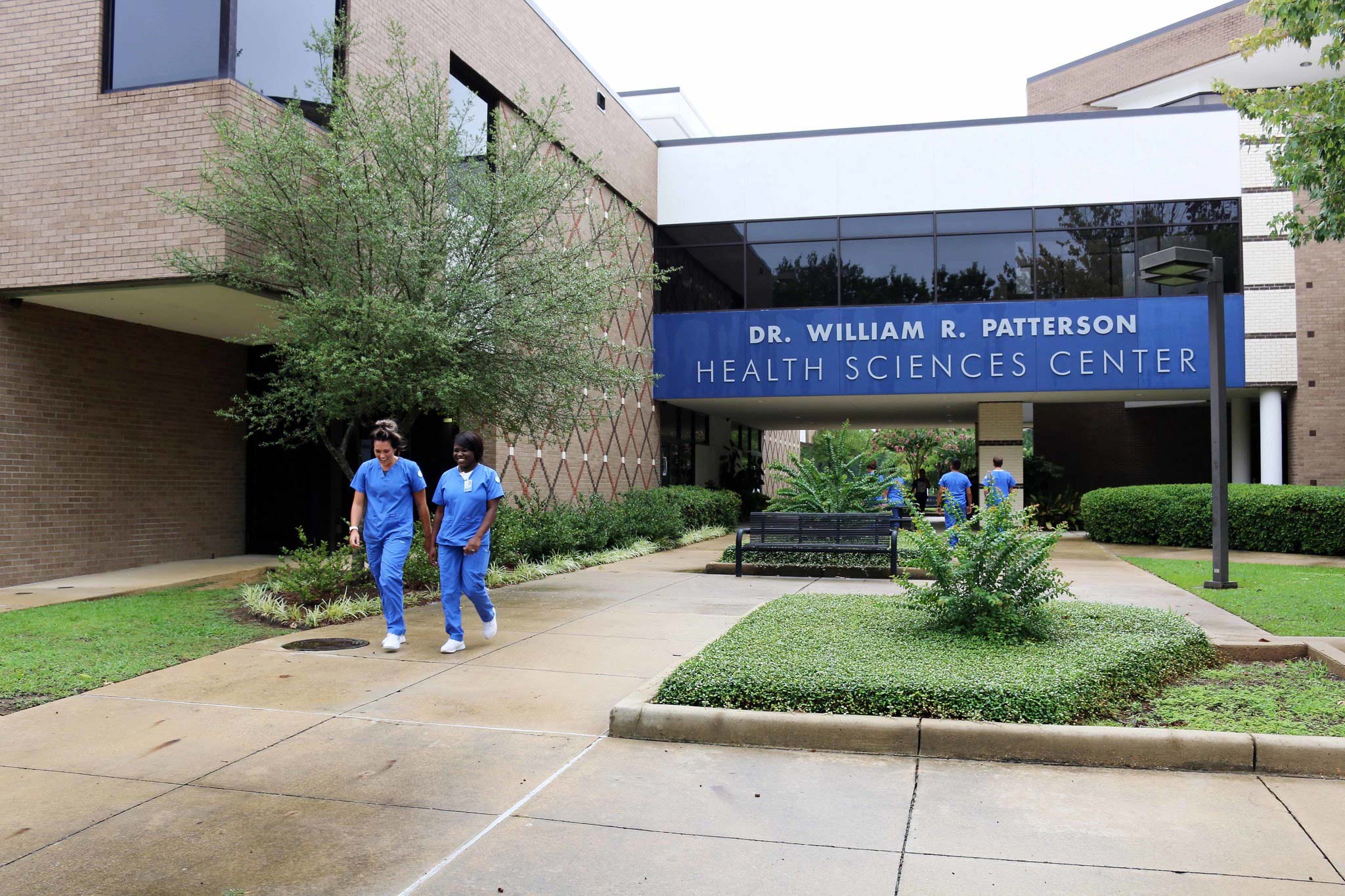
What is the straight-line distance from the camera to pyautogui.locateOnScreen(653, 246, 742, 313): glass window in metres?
22.6

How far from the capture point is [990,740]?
4.87m

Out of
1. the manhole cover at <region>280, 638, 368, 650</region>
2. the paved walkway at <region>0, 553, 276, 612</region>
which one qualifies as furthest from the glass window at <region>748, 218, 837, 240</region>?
the manhole cover at <region>280, 638, 368, 650</region>

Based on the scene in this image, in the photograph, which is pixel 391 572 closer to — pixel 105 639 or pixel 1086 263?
pixel 105 639

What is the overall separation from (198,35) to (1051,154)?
1673 cm

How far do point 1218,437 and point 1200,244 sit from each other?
1153 cm

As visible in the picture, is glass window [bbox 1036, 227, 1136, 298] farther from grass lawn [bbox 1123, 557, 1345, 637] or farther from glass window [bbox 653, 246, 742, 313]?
grass lawn [bbox 1123, 557, 1345, 637]

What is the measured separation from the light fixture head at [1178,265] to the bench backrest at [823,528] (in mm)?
4219

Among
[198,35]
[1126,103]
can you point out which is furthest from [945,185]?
[198,35]

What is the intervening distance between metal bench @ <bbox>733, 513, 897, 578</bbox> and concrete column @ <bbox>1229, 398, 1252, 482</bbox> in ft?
45.0

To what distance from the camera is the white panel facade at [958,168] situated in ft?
67.7

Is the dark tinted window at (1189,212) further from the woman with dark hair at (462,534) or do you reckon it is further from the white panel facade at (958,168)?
the woman with dark hair at (462,534)

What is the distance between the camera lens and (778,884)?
3475 millimetres

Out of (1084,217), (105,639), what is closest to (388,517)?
(105,639)

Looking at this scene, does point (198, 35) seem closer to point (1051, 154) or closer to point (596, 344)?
point (596, 344)
